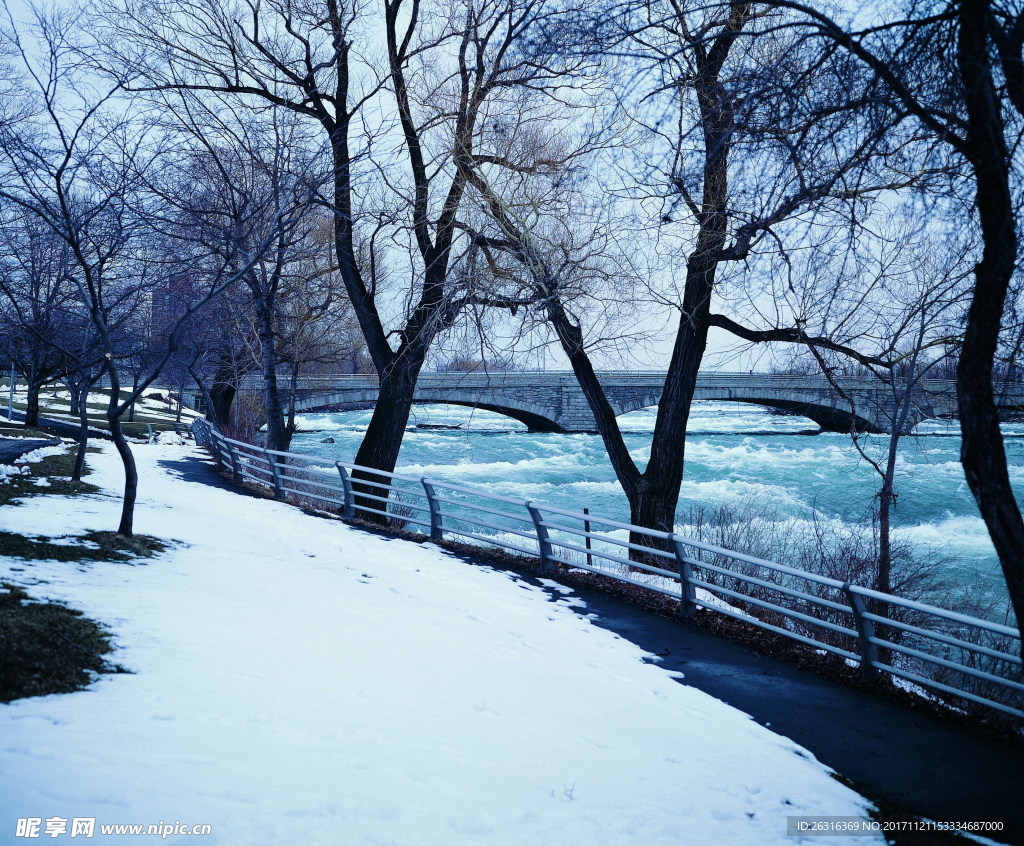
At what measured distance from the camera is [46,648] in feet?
16.4

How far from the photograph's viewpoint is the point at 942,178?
5.00 metres

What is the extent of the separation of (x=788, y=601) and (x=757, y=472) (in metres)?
21.3

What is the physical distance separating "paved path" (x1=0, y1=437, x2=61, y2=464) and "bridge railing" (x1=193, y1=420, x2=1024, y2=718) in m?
4.63

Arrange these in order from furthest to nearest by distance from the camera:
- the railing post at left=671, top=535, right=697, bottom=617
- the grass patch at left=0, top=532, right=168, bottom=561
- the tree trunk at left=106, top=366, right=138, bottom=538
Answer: the tree trunk at left=106, top=366, right=138, bottom=538 → the railing post at left=671, top=535, right=697, bottom=617 → the grass patch at left=0, top=532, right=168, bottom=561

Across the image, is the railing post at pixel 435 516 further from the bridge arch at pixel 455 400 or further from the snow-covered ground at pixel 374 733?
the bridge arch at pixel 455 400

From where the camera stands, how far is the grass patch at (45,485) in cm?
1151

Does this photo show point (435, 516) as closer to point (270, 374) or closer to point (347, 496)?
point (347, 496)

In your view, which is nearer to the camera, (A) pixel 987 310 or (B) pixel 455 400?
(A) pixel 987 310

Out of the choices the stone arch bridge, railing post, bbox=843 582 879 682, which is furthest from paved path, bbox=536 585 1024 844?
the stone arch bridge

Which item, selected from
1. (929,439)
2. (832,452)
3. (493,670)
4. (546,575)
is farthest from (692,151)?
(929,439)

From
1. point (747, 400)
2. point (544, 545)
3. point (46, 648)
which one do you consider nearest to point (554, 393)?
point (747, 400)

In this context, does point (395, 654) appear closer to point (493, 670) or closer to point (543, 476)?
point (493, 670)

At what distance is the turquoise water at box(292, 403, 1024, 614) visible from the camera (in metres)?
22.5

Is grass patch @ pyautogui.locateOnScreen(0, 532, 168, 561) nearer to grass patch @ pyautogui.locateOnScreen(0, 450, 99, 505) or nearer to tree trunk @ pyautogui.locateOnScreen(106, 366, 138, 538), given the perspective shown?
tree trunk @ pyautogui.locateOnScreen(106, 366, 138, 538)
